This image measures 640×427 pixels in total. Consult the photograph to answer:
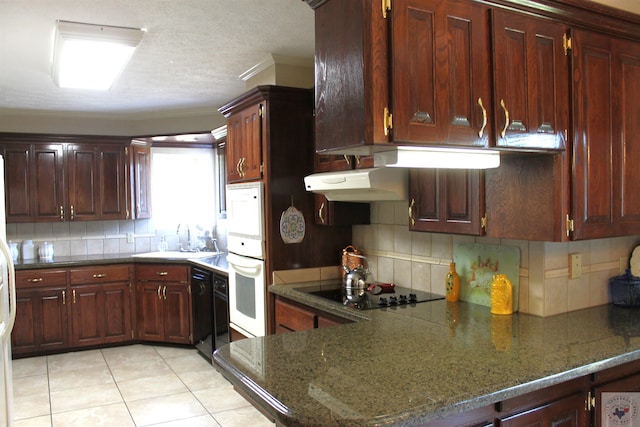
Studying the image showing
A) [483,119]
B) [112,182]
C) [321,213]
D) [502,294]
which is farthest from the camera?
[112,182]

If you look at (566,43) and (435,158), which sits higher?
(566,43)

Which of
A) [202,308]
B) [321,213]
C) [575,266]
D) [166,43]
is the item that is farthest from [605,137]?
[202,308]

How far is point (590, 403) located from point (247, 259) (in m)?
2.30

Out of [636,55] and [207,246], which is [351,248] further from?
[207,246]

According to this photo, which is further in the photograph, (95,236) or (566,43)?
(95,236)

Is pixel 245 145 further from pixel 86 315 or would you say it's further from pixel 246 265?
pixel 86 315

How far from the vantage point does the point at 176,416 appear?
11.4ft

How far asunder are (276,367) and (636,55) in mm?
2121

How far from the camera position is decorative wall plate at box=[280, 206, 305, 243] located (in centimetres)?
343

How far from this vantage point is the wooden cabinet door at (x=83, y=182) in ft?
17.2

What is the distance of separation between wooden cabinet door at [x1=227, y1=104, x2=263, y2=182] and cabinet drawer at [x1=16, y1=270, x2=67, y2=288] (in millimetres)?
2203

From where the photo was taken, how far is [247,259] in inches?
142

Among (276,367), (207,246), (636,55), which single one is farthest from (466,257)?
(207,246)

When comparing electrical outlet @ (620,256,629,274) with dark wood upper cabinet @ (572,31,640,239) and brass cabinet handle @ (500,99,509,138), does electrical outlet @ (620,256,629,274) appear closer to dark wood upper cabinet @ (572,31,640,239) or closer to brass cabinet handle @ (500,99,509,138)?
dark wood upper cabinet @ (572,31,640,239)
